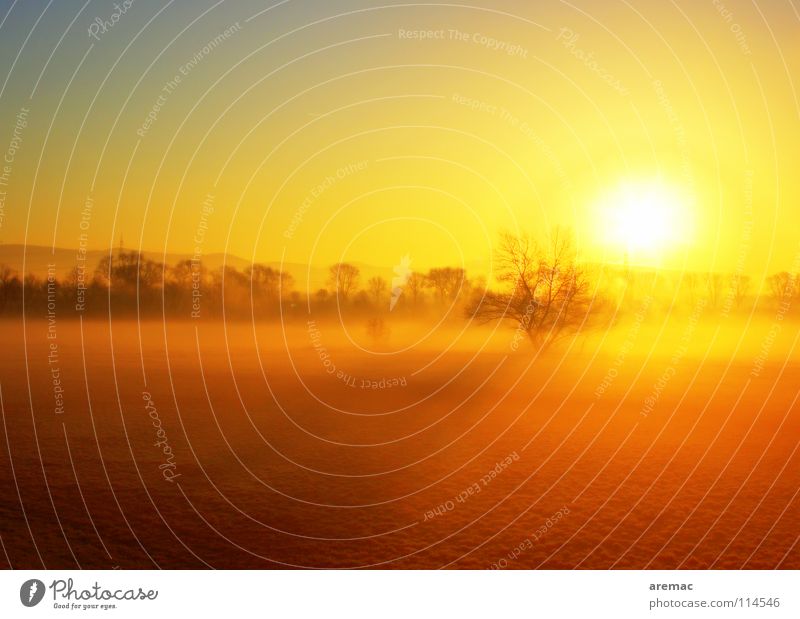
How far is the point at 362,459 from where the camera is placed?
24.5m

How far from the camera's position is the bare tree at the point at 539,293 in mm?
40750

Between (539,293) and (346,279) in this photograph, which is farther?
(539,293)

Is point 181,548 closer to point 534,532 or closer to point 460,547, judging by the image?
point 460,547

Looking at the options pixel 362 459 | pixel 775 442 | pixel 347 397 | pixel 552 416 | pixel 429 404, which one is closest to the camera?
pixel 362 459

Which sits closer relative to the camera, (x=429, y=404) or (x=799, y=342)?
(x=429, y=404)

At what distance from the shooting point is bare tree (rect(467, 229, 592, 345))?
40.8m

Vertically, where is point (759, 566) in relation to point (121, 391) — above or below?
below

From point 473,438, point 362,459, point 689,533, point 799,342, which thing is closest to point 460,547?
point 689,533

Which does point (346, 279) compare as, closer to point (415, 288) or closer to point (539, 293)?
point (415, 288)

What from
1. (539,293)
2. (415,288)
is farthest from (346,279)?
(539,293)

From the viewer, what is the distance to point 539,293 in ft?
141

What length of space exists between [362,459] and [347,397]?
16.4m

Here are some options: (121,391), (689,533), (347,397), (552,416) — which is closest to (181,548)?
(689,533)

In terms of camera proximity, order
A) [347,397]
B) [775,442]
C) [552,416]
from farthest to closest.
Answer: [347,397]
[552,416]
[775,442]
